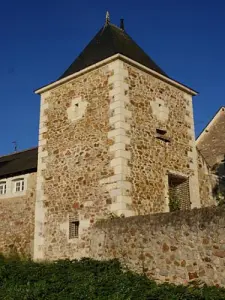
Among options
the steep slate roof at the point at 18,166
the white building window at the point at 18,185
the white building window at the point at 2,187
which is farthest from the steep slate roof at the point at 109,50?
the white building window at the point at 2,187

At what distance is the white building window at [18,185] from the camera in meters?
13.9

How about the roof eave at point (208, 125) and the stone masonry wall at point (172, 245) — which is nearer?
the stone masonry wall at point (172, 245)

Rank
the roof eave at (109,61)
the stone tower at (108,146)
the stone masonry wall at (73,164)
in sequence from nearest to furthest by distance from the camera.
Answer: the stone tower at (108,146)
the stone masonry wall at (73,164)
the roof eave at (109,61)

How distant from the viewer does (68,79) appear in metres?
12.5

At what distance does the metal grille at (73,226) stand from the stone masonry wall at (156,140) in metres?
1.77

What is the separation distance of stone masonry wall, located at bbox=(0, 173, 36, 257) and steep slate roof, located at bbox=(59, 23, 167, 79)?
4083mm

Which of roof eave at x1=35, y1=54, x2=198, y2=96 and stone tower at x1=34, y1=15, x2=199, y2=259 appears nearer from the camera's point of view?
stone tower at x1=34, y1=15, x2=199, y2=259

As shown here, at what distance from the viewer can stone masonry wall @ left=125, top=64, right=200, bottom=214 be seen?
1082 centimetres

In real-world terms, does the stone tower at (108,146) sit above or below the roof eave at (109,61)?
below

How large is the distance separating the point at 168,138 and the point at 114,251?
420cm

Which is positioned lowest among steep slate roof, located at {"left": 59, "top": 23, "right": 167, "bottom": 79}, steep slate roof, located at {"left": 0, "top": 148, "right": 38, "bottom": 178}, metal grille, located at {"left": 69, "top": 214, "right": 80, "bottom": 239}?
metal grille, located at {"left": 69, "top": 214, "right": 80, "bottom": 239}

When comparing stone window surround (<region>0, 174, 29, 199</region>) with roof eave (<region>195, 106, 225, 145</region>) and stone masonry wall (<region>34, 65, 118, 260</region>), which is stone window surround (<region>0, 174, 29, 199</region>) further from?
roof eave (<region>195, 106, 225, 145</region>)

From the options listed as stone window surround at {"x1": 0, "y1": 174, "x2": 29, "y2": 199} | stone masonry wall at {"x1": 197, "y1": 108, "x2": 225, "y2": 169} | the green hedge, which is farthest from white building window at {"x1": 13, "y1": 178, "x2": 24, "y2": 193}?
stone masonry wall at {"x1": 197, "y1": 108, "x2": 225, "y2": 169}

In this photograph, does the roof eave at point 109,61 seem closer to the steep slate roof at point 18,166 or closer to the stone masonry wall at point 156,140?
the stone masonry wall at point 156,140
